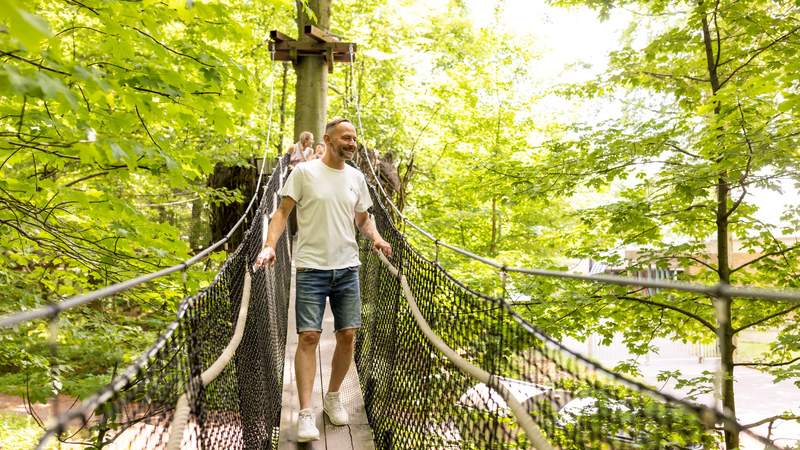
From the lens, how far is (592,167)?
186 inches

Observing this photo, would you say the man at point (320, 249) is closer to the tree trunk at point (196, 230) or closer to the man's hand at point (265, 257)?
the man's hand at point (265, 257)

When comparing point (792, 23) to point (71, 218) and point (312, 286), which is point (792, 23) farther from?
point (71, 218)

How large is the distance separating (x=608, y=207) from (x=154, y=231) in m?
3.37

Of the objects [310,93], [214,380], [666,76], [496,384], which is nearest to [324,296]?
[214,380]

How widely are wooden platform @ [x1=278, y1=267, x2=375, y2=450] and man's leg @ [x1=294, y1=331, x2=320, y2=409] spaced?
0.21 metres

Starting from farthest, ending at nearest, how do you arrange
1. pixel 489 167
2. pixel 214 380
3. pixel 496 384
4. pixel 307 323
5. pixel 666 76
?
1. pixel 489 167
2. pixel 666 76
3. pixel 307 323
4. pixel 214 380
5. pixel 496 384

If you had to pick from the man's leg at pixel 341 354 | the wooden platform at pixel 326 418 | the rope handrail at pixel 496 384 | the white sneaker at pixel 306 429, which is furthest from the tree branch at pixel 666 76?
the white sneaker at pixel 306 429

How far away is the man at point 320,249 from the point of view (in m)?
2.43

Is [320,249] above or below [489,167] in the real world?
below

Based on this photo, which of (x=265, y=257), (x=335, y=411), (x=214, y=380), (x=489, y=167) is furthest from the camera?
(x=489, y=167)

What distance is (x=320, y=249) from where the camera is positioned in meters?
2.44

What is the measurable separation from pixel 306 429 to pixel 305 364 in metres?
0.25

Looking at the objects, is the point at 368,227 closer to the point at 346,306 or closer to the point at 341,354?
the point at 346,306

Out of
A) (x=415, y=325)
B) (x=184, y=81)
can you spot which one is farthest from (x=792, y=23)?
(x=184, y=81)
